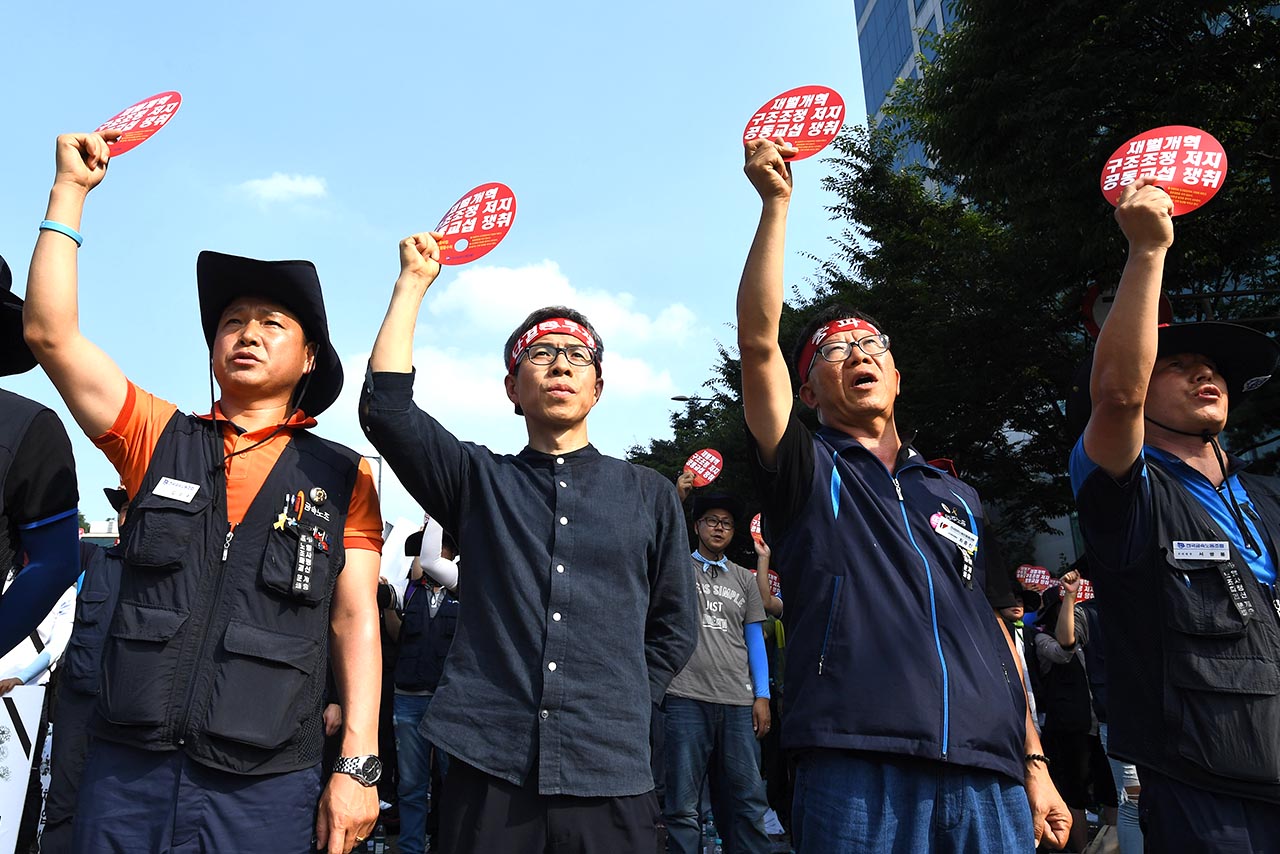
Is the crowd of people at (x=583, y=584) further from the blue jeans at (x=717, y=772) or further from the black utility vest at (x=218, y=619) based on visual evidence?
the blue jeans at (x=717, y=772)

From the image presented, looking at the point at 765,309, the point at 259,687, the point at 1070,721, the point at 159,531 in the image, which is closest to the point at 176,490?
the point at 159,531

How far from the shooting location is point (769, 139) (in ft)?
9.77

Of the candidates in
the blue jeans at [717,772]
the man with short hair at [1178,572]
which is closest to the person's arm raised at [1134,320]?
the man with short hair at [1178,572]

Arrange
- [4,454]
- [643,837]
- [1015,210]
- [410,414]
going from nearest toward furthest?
[4,454] → [643,837] → [410,414] → [1015,210]

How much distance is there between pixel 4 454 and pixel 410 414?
1.00 metres

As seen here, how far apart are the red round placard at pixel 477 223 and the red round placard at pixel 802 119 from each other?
0.88 meters

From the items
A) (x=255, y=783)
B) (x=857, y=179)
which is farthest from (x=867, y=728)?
(x=857, y=179)

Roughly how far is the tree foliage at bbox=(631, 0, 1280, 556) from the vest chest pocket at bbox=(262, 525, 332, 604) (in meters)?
10.3

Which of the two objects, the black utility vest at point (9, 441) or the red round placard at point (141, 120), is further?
the red round placard at point (141, 120)

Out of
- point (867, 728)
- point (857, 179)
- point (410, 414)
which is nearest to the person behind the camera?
point (867, 728)

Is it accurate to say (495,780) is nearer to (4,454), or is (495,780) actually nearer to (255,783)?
(255,783)

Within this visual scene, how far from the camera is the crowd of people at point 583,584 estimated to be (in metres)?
2.40

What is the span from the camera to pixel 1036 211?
11.9 meters

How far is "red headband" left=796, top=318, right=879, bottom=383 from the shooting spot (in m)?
3.28
